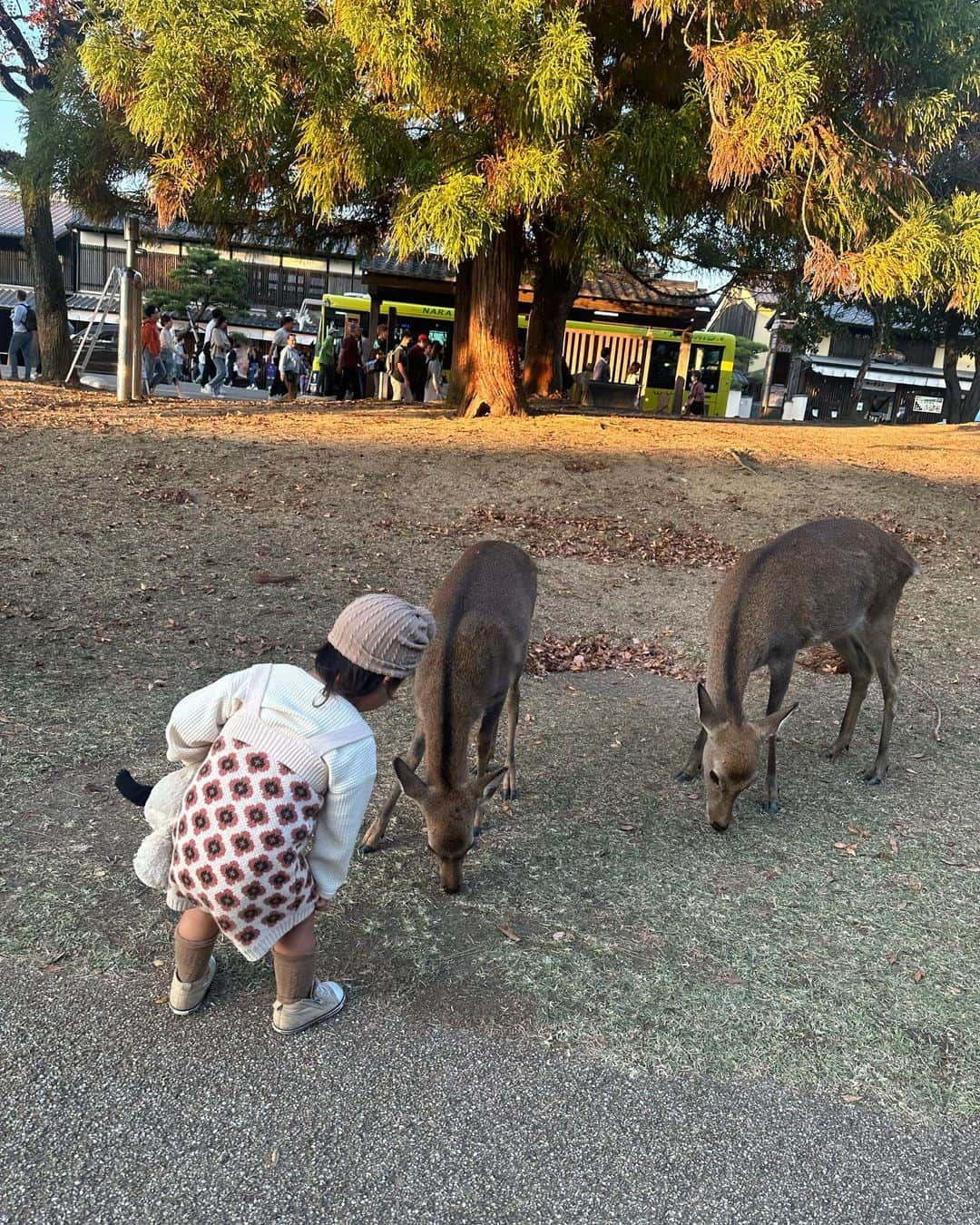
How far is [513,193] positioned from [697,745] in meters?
7.03

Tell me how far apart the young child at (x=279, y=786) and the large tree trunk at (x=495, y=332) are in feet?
36.1

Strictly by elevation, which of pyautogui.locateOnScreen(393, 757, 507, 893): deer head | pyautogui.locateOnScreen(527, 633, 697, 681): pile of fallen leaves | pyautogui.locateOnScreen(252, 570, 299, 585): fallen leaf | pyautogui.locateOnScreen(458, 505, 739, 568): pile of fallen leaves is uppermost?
pyautogui.locateOnScreen(393, 757, 507, 893): deer head

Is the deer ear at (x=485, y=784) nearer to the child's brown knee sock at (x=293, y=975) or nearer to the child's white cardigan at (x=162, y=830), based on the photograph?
the child's brown knee sock at (x=293, y=975)

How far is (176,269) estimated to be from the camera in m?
36.2

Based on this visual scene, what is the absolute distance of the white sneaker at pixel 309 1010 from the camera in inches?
105

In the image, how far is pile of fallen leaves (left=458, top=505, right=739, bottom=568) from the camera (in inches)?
350

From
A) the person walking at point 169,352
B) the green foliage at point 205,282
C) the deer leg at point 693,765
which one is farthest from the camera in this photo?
the green foliage at point 205,282

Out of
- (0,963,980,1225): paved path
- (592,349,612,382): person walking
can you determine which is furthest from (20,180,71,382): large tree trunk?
(0,963,980,1225): paved path

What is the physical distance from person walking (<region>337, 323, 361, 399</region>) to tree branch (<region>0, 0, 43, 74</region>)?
7261 mm

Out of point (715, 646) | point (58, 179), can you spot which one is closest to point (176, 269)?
point (58, 179)

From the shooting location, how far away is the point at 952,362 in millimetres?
28281

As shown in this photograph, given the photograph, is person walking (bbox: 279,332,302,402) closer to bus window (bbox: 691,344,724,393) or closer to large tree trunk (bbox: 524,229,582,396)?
large tree trunk (bbox: 524,229,582,396)

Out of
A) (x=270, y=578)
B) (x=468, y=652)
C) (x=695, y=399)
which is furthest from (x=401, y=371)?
(x=468, y=652)

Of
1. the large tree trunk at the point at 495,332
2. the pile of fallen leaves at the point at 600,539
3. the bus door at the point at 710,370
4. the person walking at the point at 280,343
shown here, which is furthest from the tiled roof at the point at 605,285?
the pile of fallen leaves at the point at 600,539
